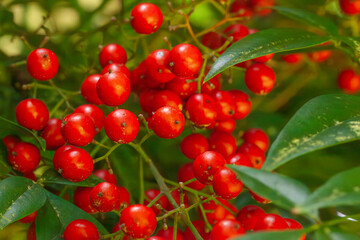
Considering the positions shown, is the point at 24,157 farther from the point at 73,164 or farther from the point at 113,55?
the point at 113,55

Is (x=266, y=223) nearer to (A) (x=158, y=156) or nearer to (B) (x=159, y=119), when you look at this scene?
(B) (x=159, y=119)

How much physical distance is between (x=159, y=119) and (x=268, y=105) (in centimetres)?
54

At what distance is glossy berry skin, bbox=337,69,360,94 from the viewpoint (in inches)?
40.7

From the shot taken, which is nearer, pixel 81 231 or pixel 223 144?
pixel 81 231

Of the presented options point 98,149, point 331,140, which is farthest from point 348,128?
point 98,149

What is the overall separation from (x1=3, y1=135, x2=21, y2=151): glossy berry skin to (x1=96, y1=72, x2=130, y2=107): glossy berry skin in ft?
0.52

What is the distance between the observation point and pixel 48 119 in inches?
26.3

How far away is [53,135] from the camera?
650mm

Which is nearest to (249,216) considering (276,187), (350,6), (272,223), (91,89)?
(272,223)

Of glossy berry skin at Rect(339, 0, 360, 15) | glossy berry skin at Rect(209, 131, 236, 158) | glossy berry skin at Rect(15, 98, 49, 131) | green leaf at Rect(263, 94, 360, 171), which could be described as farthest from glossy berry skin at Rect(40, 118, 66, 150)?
glossy berry skin at Rect(339, 0, 360, 15)

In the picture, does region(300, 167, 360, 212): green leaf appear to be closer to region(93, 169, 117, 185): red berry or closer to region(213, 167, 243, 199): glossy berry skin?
region(213, 167, 243, 199): glossy berry skin

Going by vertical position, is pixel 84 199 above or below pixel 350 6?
below

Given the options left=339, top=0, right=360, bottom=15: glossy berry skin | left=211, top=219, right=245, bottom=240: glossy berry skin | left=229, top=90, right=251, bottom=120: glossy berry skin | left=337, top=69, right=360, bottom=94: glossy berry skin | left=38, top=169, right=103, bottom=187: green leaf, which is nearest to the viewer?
left=211, top=219, right=245, bottom=240: glossy berry skin

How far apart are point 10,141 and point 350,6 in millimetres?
674
